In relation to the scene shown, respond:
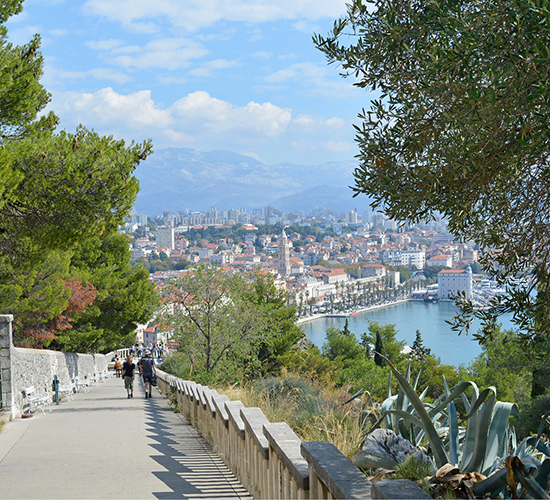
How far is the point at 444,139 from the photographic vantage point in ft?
10.6

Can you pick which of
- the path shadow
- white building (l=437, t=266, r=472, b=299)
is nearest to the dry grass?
the path shadow

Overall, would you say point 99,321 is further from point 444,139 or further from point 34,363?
point 444,139

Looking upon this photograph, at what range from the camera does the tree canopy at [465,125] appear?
245 centimetres

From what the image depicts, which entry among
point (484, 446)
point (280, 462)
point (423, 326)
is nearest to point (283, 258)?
point (423, 326)

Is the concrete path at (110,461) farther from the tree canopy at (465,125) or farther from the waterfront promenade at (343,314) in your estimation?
the waterfront promenade at (343,314)

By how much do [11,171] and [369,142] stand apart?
419 cm

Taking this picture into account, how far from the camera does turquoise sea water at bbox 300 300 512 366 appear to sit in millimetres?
71062

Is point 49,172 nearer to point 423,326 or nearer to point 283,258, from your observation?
point 423,326

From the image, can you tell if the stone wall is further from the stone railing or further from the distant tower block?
the distant tower block

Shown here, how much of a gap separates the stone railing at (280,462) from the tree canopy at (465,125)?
147 cm

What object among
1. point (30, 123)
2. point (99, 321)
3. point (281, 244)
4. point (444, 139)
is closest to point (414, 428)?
point (444, 139)

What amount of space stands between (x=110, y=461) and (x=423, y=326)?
308ft

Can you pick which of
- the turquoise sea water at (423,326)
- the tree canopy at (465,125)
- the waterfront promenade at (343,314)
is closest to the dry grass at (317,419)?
the tree canopy at (465,125)

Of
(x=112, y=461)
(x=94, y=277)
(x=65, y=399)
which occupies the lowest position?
(x=65, y=399)
